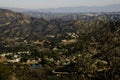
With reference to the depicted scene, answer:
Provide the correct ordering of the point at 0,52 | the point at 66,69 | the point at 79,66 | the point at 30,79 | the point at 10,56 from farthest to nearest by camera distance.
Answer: the point at 0,52, the point at 10,56, the point at 66,69, the point at 79,66, the point at 30,79

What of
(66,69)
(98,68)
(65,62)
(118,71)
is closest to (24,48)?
(65,62)

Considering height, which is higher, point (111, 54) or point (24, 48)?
point (111, 54)

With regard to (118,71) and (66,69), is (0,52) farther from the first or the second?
(118,71)

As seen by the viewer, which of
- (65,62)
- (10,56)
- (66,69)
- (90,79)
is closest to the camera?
(90,79)

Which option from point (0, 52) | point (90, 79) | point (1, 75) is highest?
point (1, 75)

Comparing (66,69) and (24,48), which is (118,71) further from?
(24,48)

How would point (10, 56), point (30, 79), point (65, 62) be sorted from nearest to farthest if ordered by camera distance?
point (30, 79), point (65, 62), point (10, 56)

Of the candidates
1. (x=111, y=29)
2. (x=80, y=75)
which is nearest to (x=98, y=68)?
(x=80, y=75)

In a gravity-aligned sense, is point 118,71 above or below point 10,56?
above

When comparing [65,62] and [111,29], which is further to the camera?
[111,29]
